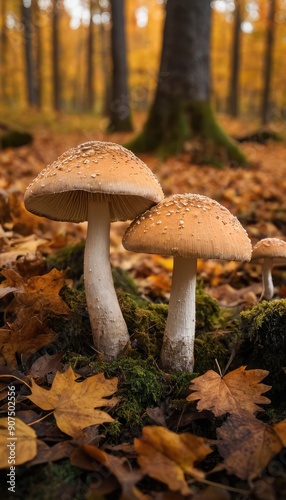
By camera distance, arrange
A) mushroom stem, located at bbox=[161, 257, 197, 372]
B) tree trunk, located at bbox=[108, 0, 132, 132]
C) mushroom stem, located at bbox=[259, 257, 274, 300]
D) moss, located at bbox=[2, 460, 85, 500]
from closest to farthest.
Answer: moss, located at bbox=[2, 460, 85, 500] → mushroom stem, located at bbox=[161, 257, 197, 372] → mushroom stem, located at bbox=[259, 257, 274, 300] → tree trunk, located at bbox=[108, 0, 132, 132]


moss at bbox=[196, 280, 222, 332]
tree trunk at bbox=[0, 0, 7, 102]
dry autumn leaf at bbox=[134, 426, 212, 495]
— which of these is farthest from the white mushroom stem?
tree trunk at bbox=[0, 0, 7, 102]

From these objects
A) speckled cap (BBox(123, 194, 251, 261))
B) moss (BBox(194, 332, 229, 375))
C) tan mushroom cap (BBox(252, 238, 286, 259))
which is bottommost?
moss (BBox(194, 332, 229, 375))

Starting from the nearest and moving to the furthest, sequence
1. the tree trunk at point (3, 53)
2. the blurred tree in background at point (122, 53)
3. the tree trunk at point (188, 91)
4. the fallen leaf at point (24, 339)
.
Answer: the fallen leaf at point (24, 339)
the tree trunk at point (188, 91)
the blurred tree in background at point (122, 53)
the tree trunk at point (3, 53)

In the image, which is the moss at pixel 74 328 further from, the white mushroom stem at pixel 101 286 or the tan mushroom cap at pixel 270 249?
the tan mushroom cap at pixel 270 249

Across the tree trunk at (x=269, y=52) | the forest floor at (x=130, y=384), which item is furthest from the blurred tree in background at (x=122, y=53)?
the forest floor at (x=130, y=384)

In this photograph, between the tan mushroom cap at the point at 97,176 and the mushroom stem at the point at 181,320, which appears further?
the mushroom stem at the point at 181,320

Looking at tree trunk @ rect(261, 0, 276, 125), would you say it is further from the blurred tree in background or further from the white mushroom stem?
the white mushroom stem

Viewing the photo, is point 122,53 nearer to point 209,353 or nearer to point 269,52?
point 269,52

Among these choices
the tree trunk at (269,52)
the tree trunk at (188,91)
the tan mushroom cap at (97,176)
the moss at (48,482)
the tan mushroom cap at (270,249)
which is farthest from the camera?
the tree trunk at (269,52)
